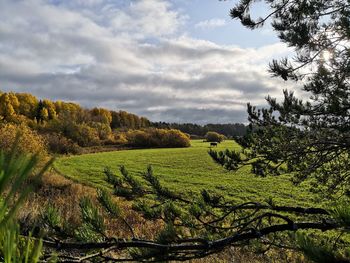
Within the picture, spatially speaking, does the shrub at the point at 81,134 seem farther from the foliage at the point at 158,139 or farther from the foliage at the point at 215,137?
the foliage at the point at 215,137

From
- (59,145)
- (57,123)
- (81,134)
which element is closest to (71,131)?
(81,134)

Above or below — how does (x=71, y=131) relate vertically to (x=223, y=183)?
above

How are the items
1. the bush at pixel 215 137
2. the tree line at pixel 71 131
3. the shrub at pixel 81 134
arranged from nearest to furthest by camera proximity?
the tree line at pixel 71 131 → the shrub at pixel 81 134 → the bush at pixel 215 137

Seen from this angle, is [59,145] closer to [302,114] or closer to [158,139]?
[158,139]

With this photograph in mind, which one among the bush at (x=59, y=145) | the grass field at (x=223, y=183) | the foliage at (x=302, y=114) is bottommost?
the grass field at (x=223, y=183)

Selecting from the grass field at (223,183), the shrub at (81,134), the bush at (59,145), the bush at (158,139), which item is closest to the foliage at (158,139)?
the bush at (158,139)

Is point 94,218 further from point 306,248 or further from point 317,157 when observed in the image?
point 317,157

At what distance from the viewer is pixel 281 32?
4.69 metres

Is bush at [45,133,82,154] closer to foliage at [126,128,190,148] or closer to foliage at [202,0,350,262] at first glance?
foliage at [126,128,190,148]

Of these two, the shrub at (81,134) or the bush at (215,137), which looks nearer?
the shrub at (81,134)

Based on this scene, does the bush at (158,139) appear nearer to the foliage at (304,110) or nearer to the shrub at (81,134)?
the shrub at (81,134)

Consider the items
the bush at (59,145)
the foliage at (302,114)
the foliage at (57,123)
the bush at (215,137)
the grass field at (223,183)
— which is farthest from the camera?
the bush at (215,137)

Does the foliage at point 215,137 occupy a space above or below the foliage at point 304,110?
below

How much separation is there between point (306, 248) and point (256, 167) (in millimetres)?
3470
